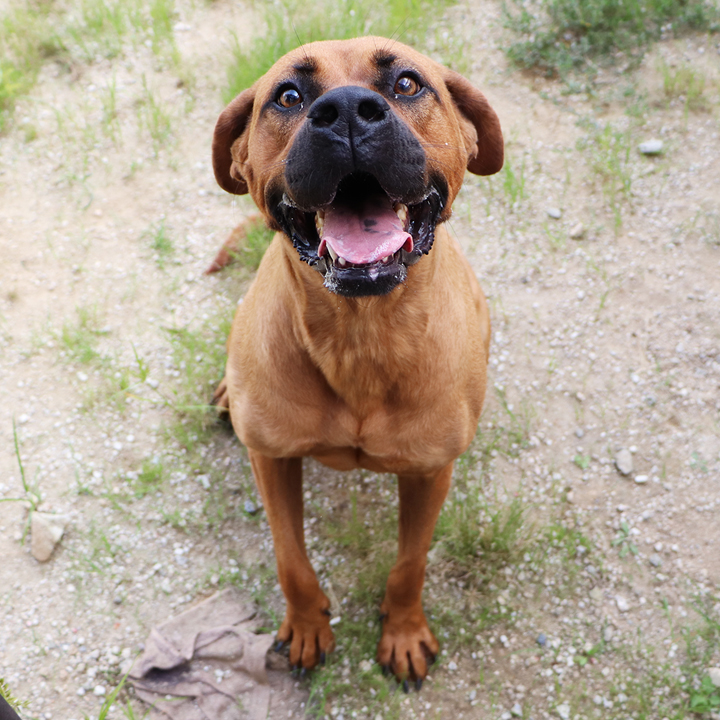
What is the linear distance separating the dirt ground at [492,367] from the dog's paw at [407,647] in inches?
3.8

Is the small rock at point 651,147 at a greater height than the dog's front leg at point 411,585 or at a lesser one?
greater

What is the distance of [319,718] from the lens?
3.22m

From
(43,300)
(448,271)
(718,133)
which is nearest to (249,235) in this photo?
(43,300)

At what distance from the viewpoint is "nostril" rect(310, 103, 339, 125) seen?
6.84 ft

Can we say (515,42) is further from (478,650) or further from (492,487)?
(478,650)

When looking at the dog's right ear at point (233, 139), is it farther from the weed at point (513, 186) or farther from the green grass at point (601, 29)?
the green grass at point (601, 29)

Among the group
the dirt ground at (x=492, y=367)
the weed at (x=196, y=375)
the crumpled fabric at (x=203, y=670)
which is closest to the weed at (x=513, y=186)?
the dirt ground at (x=492, y=367)

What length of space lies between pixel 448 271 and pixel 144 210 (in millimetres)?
2832

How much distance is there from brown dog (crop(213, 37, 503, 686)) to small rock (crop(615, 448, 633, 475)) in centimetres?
120

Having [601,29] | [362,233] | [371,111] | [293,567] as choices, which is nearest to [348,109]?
[371,111]

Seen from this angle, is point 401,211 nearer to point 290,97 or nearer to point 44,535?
point 290,97

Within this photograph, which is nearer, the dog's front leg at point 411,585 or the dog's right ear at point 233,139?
the dog's right ear at point 233,139

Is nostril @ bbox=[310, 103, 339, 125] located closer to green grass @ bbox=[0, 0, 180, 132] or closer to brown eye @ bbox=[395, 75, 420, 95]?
brown eye @ bbox=[395, 75, 420, 95]

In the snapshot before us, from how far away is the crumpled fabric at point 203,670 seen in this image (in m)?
3.20
